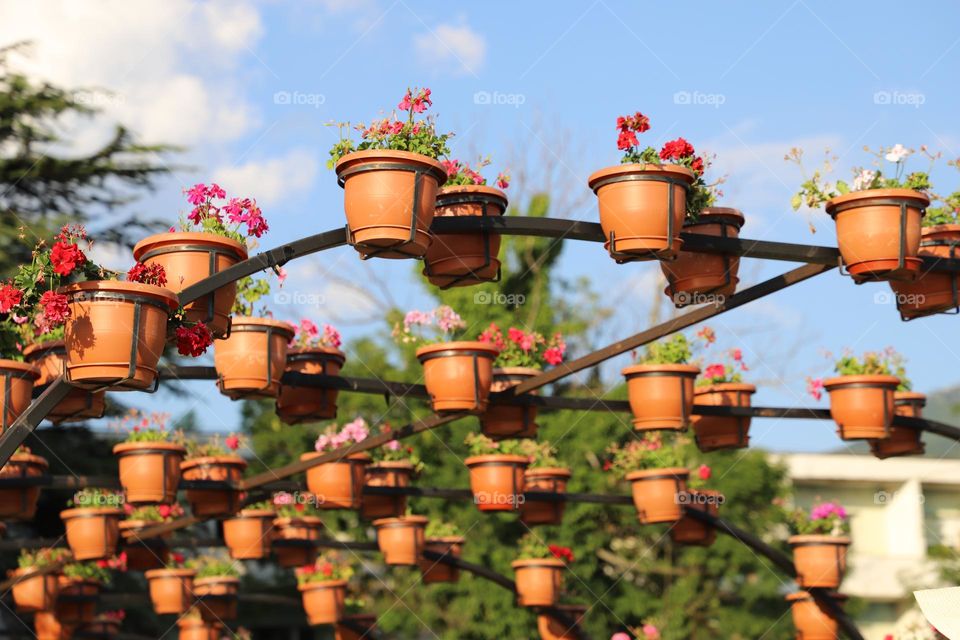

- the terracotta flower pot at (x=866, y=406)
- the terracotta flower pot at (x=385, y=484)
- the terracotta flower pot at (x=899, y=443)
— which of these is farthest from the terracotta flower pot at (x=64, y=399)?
the terracotta flower pot at (x=899, y=443)

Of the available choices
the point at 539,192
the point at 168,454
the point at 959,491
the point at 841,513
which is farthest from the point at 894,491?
the point at 168,454

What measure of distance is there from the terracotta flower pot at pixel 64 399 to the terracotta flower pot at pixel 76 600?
477 centimetres

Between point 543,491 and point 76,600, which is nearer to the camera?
point 543,491

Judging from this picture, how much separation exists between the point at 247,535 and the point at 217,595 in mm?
1414

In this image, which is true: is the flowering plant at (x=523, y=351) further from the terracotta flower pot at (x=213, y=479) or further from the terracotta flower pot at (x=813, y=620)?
the terracotta flower pot at (x=813, y=620)

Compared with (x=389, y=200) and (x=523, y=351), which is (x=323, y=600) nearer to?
(x=523, y=351)

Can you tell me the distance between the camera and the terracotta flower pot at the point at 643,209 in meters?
5.41

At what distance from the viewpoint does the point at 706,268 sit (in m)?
6.08

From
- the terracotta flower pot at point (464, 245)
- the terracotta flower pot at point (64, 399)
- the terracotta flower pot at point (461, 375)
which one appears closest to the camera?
the terracotta flower pot at point (464, 245)

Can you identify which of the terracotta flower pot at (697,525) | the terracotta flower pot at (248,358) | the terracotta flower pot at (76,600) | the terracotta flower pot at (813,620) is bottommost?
the terracotta flower pot at (813,620)

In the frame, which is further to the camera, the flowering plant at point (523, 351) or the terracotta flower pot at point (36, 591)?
the terracotta flower pot at point (36, 591)

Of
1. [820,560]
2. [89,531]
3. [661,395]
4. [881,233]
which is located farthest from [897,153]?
[89,531]

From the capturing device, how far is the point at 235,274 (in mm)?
4789

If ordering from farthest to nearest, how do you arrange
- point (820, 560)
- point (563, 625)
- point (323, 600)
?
point (323, 600) → point (563, 625) → point (820, 560)
